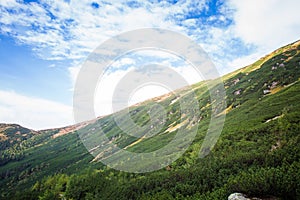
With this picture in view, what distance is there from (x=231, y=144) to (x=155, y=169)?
87.2ft

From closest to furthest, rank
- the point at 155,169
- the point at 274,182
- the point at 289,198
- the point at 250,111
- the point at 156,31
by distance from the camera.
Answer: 1. the point at 289,198
2. the point at 274,182
3. the point at 156,31
4. the point at 155,169
5. the point at 250,111

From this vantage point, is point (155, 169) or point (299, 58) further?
point (299, 58)

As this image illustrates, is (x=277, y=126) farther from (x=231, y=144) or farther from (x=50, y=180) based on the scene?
(x=50, y=180)

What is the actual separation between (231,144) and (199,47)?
46.5m

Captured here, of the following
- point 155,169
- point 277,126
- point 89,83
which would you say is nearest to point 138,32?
point 89,83

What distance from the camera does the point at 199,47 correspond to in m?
26.1

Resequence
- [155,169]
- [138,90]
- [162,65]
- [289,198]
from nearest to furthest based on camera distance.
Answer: [289,198] < [162,65] < [138,90] < [155,169]

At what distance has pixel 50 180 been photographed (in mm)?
122062

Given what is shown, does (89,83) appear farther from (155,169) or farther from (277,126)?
(155,169)

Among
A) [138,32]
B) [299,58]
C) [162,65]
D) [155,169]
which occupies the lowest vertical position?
[155,169]

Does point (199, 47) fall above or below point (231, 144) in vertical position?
above

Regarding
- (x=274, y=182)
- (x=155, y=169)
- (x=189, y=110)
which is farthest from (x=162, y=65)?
(x=189, y=110)

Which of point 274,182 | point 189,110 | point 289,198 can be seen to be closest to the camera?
point 289,198

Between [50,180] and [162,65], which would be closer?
[162,65]
